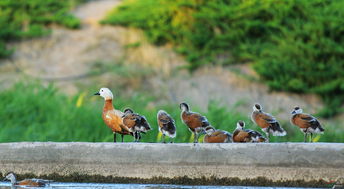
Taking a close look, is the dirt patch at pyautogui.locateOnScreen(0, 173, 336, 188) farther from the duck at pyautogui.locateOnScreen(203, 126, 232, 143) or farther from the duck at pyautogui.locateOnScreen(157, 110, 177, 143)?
the duck at pyautogui.locateOnScreen(203, 126, 232, 143)

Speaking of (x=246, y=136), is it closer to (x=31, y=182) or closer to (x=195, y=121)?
(x=195, y=121)

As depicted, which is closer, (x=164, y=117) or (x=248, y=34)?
(x=164, y=117)

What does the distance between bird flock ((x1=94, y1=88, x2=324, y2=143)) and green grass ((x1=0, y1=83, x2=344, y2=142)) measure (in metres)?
2.15

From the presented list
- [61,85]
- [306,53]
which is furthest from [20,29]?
[306,53]

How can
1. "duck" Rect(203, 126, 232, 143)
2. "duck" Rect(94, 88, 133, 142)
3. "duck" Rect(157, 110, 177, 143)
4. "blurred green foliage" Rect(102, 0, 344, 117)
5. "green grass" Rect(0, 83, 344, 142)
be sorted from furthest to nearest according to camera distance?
"blurred green foliage" Rect(102, 0, 344, 117)
"green grass" Rect(0, 83, 344, 142)
"duck" Rect(203, 126, 232, 143)
"duck" Rect(94, 88, 133, 142)
"duck" Rect(157, 110, 177, 143)

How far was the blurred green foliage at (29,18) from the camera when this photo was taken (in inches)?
527

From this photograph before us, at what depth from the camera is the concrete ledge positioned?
181 inches

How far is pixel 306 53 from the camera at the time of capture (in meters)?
11.5

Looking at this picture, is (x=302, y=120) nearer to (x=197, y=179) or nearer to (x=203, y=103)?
(x=197, y=179)

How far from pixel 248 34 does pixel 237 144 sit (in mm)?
7805

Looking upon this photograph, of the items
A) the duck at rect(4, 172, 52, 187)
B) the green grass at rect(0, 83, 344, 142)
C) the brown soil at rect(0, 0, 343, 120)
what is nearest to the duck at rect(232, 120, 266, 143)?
the duck at rect(4, 172, 52, 187)

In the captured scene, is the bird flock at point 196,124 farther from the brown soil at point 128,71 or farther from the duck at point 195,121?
the brown soil at point 128,71

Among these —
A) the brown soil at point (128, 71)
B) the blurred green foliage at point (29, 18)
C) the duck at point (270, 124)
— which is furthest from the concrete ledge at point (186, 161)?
the blurred green foliage at point (29, 18)

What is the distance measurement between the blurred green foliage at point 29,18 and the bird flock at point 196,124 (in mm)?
8478
